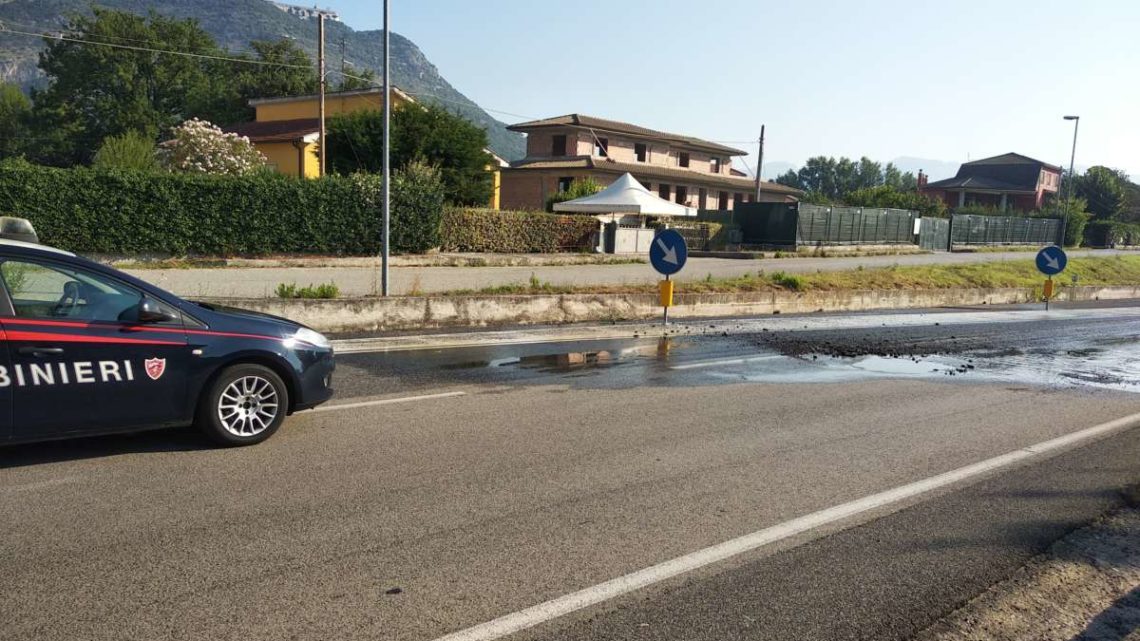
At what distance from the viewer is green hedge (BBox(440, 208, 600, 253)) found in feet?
98.6

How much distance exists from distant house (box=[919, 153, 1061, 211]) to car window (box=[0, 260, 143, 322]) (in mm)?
90248

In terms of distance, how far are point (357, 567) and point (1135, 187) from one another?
129m

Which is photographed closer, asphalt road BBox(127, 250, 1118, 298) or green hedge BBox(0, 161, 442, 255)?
asphalt road BBox(127, 250, 1118, 298)

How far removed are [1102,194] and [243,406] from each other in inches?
4056

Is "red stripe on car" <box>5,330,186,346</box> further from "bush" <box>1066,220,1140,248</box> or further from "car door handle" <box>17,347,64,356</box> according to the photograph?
"bush" <box>1066,220,1140,248</box>

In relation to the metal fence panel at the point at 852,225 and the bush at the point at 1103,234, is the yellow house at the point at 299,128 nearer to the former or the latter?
the metal fence panel at the point at 852,225

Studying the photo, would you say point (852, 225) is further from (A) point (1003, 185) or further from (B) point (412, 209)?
(A) point (1003, 185)

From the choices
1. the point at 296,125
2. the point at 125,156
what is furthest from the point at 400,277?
the point at 296,125

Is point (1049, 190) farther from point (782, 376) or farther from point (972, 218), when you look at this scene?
point (782, 376)

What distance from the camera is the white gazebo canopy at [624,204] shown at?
106 ft

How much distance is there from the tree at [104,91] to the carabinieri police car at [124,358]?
6664 centimetres

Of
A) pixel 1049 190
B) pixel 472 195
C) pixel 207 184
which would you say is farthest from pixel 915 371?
pixel 1049 190

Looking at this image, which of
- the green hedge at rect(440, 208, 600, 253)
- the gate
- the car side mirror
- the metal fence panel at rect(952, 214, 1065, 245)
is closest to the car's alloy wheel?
the car side mirror

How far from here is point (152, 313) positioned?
5.71m
